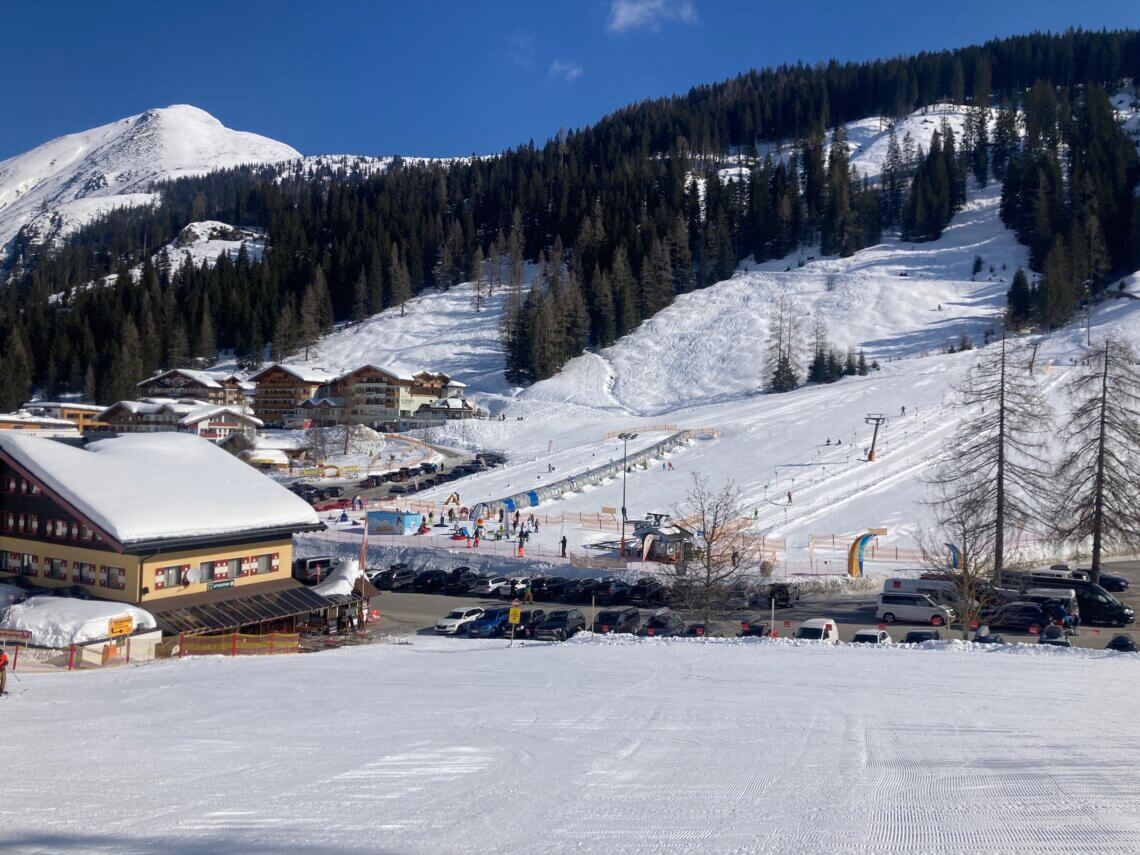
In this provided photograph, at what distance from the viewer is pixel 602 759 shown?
9.28 metres

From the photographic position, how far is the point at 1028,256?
9975cm

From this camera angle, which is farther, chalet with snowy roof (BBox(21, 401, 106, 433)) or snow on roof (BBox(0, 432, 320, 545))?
chalet with snowy roof (BBox(21, 401, 106, 433))

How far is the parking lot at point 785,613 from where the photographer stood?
24.2 metres

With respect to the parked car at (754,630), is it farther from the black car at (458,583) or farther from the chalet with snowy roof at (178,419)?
the chalet with snowy roof at (178,419)

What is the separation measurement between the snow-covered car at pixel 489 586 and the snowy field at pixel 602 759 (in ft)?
51.9

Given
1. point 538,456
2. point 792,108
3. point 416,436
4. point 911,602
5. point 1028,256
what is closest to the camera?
point 911,602

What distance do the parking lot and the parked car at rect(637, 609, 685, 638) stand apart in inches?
57.1

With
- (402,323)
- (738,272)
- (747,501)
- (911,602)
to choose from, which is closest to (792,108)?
(738,272)

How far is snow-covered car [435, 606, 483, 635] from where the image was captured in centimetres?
2545

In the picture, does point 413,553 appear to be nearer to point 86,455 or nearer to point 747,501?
point 86,455

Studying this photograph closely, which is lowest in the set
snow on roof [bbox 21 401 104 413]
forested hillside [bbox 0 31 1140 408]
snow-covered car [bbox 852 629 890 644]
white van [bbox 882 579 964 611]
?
snow-covered car [bbox 852 629 890 644]

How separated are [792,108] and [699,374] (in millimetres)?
101433

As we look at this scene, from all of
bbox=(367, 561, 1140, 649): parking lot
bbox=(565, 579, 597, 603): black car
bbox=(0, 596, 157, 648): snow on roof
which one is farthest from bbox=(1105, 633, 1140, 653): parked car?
bbox=(0, 596, 157, 648): snow on roof

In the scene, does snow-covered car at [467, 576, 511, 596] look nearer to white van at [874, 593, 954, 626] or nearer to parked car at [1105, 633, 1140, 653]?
white van at [874, 593, 954, 626]
